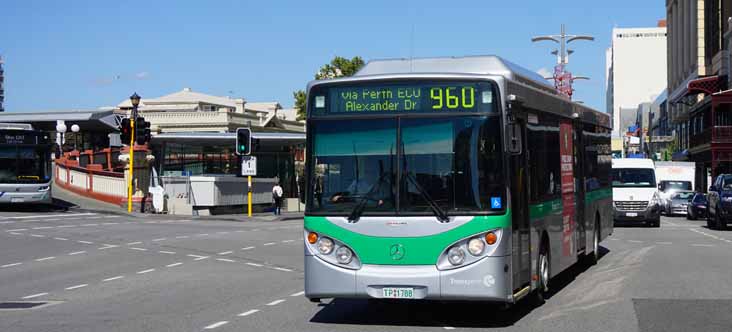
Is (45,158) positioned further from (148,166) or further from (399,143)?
(399,143)

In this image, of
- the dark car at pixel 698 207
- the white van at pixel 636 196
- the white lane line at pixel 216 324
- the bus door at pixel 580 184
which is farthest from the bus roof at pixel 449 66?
the dark car at pixel 698 207

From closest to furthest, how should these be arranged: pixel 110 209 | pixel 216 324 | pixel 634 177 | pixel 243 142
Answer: pixel 216 324 < pixel 634 177 < pixel 243 142 < pixel 110 209

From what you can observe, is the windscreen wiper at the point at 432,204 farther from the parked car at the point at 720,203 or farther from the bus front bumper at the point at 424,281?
the parked car at the point at 720,203

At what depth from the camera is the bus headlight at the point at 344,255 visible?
10.9 m

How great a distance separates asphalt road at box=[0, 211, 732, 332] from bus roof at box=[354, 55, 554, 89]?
9.61 feet

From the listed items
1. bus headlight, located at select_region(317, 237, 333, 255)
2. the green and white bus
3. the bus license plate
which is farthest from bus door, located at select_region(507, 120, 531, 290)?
bus headlight, located at select_region(317, 237, 333, 255)

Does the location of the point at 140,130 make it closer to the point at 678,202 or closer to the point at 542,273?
the point at 678,202

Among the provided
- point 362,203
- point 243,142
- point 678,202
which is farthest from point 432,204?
point 678,202

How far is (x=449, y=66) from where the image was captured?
13.1 meters

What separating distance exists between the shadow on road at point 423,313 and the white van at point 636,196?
65.7 ft

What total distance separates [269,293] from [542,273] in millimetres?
3798

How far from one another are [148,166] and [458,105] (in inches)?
1410

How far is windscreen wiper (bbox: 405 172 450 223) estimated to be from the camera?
10571 mm

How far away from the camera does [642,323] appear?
11.0 m
